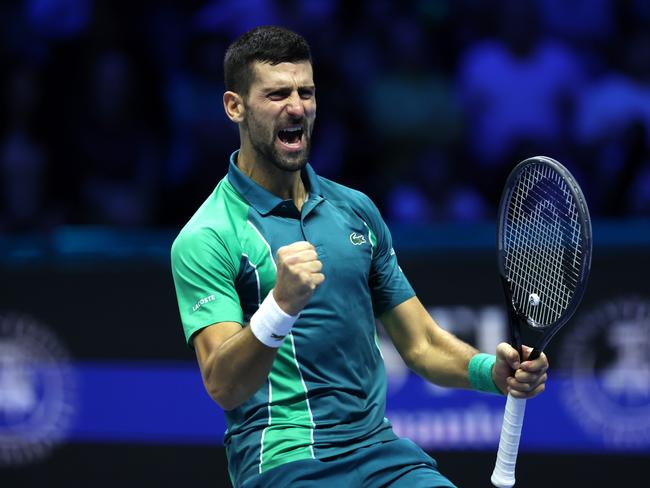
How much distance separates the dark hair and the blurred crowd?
3.91m

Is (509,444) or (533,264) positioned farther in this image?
(533,264)

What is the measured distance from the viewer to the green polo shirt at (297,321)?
4.12 metres

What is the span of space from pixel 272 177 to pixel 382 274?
0.53 m

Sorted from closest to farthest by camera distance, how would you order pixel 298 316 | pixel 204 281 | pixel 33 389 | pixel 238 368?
pixel 238 368 → pixel 298 316 → pixel 204 281 → pixel 33 389

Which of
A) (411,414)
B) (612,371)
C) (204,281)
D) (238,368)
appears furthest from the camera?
(411,414)

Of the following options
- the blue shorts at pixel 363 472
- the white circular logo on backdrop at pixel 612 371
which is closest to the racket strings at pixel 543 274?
the blue shorts at pixel 363 472

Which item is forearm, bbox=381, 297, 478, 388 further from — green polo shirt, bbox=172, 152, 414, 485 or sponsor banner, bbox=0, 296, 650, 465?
sponsor banner, bbox=0, 296, 650, 465

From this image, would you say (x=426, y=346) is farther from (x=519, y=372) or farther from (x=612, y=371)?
(x=612, y=371)

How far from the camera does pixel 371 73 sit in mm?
8805

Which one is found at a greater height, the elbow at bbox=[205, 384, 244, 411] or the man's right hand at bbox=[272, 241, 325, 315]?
the man's right hand at bbox=[272, 241, 325, 315]

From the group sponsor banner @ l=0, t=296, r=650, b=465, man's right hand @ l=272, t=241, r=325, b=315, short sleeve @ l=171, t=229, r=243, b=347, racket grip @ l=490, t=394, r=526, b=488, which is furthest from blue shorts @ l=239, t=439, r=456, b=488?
sponsor banner @ l=0, t=296, r=650, b=465

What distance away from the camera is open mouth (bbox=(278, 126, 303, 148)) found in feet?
14.0

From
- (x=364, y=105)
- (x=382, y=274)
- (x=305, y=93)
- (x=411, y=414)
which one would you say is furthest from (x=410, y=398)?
(x=305, y=93)

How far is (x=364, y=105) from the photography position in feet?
28.7
